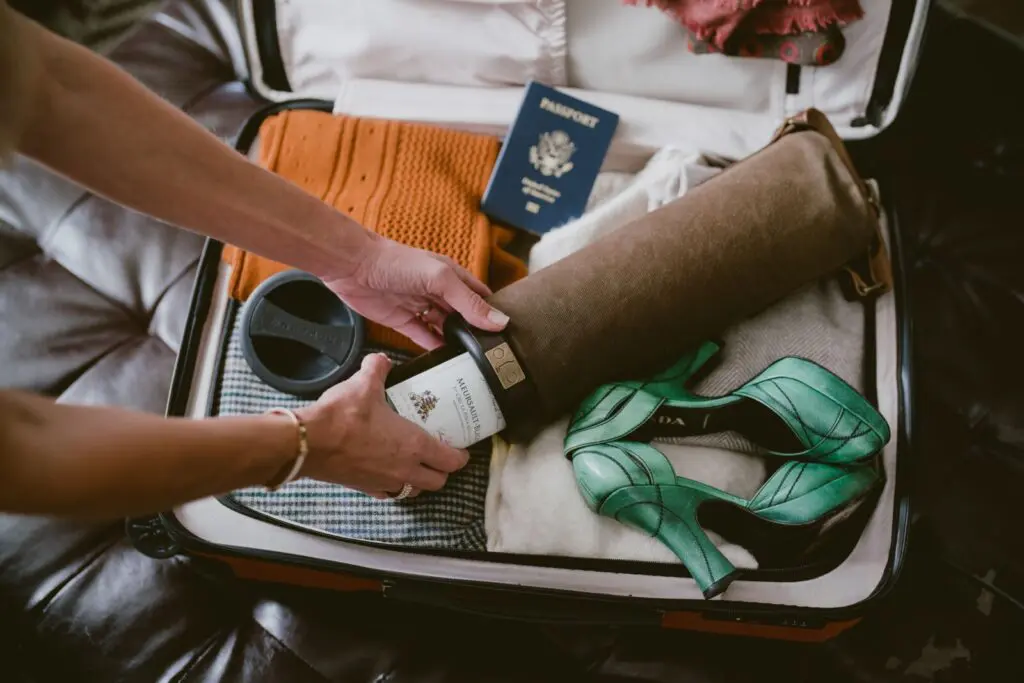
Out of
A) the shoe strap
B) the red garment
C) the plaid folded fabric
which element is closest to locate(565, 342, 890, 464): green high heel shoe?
the shoe strap

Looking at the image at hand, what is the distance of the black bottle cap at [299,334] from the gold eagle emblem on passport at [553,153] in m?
0.28

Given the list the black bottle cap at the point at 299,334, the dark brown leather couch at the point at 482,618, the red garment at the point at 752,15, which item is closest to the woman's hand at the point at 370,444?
the black bottle cap at the point at 299,334

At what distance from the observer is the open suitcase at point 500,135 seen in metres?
0.72

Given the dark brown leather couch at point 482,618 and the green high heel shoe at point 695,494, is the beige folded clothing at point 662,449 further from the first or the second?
the dark brown leather couch at point 482,618

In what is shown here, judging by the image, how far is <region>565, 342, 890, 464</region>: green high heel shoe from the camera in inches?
27.4

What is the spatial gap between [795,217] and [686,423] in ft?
0.77

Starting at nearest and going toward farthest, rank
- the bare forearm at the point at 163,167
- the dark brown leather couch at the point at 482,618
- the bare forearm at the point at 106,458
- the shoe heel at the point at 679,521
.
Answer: the bare forearm at the point at 106,458 → the bare forearm at the point at 163,167 → the shoe heel at the point at 679,521 → the dark brown leather couch at the point at 482,618

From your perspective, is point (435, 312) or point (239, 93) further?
point (239, 93)

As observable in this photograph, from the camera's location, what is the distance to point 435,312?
0.78 m

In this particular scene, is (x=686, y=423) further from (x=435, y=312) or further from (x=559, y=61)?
(x=559, y=61)

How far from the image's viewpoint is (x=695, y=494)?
2.27 feet

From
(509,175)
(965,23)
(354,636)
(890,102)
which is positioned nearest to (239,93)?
(509,175)

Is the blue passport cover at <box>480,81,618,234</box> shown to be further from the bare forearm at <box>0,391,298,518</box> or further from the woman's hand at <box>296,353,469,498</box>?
the bare forearm at <box>0,391,298,518</box>

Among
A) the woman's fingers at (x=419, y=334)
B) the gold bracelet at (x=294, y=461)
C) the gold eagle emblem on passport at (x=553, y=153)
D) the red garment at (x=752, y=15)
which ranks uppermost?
the red garment at (x=752, y=15)
